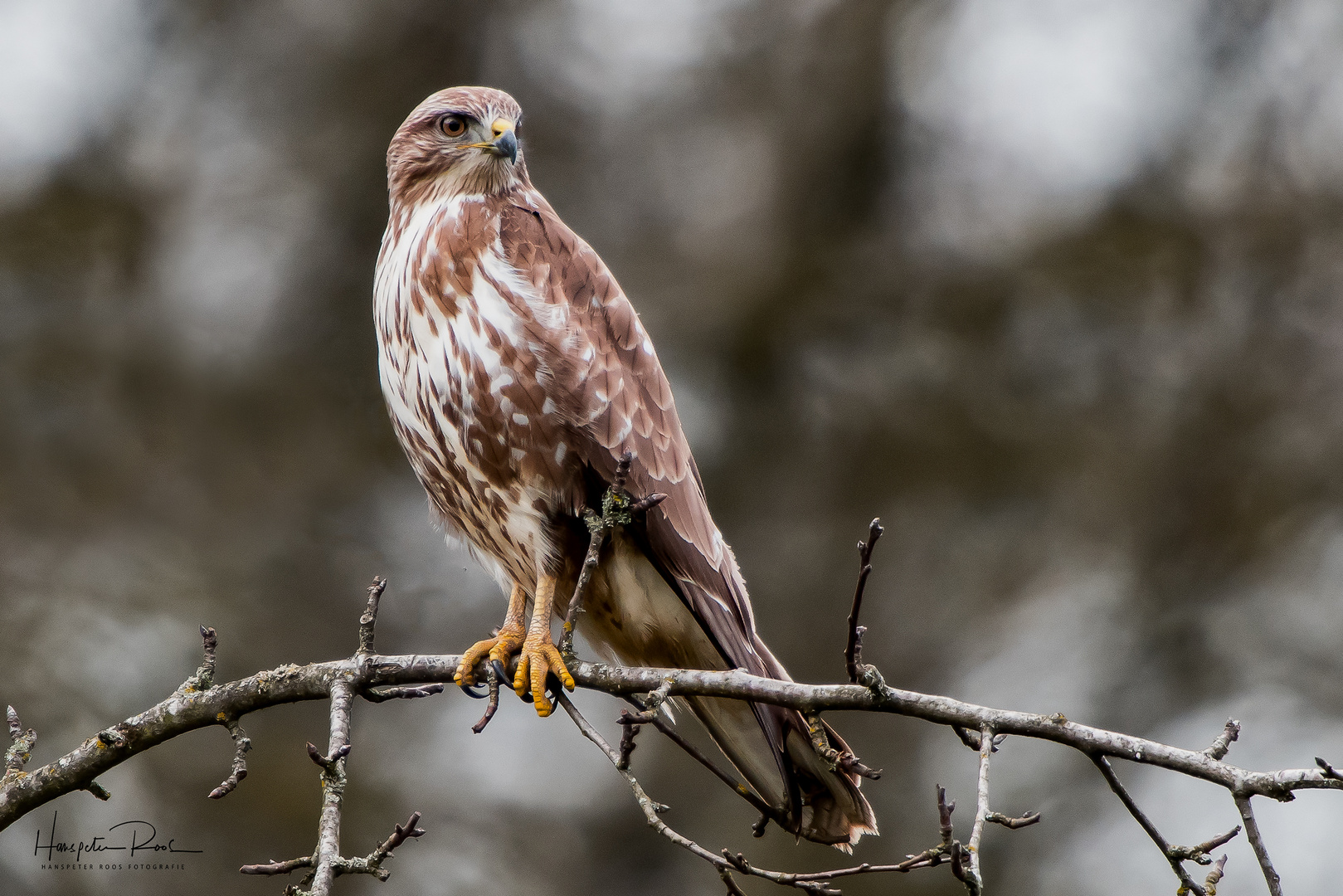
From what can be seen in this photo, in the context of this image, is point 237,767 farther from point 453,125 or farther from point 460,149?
point 453,125

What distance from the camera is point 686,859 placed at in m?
7.27

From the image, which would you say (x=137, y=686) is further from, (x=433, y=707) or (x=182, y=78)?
(x=182, y=78)

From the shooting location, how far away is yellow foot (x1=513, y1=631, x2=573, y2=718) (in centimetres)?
296

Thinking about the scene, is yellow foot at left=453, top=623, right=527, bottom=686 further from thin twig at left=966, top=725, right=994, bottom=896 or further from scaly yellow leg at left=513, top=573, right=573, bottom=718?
thin twig at left=966, top=725, right=994, bottom=896

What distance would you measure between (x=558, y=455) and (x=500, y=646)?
551 mm

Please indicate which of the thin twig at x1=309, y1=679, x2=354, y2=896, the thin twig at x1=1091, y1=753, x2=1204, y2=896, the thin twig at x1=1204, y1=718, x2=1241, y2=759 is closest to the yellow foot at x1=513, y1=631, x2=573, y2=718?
the thin twig at x1=309, y1=679, x2=354, y2=896

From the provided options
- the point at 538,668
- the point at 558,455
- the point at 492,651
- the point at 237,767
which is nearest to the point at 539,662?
the point at 538,668

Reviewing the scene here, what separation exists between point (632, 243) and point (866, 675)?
6417mm

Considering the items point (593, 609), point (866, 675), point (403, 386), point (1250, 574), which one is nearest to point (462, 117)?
point (403, 386)

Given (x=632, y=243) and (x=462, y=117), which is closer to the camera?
(x=462, y=117)

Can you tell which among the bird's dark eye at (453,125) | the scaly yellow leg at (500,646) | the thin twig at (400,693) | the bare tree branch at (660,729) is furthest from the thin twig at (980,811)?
the bird's dark eye at (453,125)

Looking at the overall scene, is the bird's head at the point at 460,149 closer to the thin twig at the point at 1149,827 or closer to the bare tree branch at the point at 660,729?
the bare tree branch at the point at 660,729

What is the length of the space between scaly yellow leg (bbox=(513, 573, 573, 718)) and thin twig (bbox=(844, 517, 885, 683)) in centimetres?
87

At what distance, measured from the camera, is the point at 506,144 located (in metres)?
3.62
